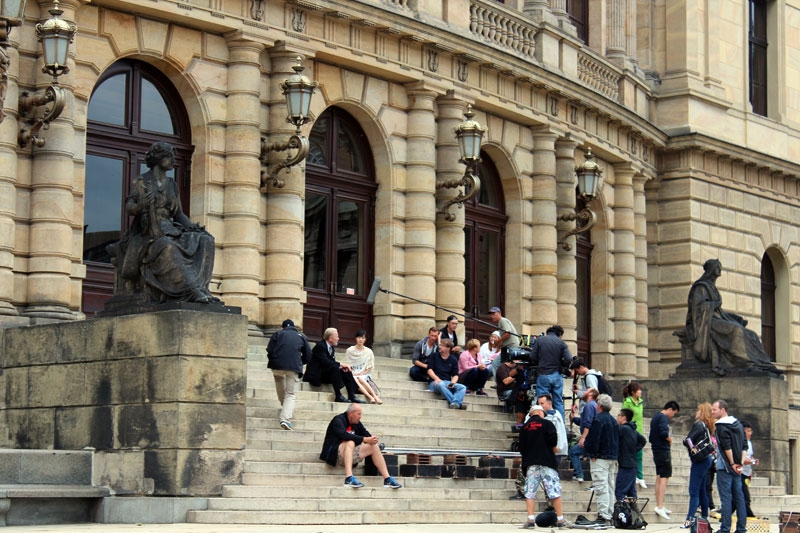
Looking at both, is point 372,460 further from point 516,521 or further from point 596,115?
point 596,115

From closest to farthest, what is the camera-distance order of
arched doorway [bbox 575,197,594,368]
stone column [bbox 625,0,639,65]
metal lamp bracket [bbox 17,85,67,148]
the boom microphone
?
1. metal lamp bracket [bbox 17,85,67,148]
2. the boom microphone
3. arched doorway [bbox 575,197,594,368]
4. stone column [bbox 625,0,639,65]

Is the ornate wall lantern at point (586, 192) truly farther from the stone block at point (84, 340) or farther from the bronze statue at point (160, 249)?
the stone block at point (84, 340)

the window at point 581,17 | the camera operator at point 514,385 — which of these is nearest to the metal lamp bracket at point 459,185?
the camera operator at point 514,385

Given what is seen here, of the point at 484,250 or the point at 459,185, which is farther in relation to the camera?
the point at 484,250

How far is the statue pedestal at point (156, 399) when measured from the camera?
18719 millimetres

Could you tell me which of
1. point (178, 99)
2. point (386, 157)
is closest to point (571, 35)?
point (386, 157)

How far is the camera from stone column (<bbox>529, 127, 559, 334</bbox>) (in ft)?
106

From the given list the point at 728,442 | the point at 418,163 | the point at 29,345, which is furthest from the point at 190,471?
the point at 418,163

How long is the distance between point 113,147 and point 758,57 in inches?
890

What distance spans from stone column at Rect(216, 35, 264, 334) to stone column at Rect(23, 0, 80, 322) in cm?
333

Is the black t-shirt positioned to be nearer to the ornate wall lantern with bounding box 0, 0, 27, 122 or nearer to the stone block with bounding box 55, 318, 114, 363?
the stone block with bounding box 55, 318, 114, 363

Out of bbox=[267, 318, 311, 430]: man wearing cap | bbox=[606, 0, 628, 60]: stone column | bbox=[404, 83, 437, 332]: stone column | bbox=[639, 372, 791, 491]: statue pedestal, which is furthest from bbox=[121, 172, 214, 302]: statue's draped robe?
bbox=[606, 0, 628, 60]: stone column

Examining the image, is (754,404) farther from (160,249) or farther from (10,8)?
(10,8)

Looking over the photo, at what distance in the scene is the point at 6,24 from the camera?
21.2 m
